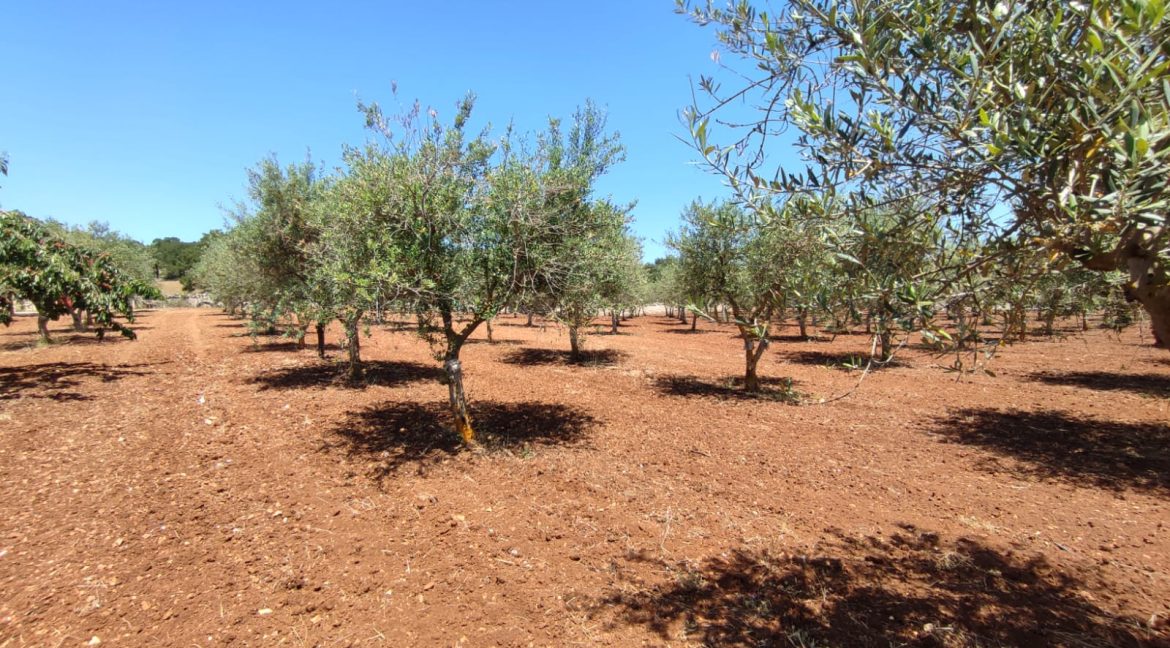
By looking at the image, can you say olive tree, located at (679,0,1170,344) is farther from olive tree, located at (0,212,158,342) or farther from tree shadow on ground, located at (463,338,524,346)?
tree shadow on ground, located at (463,338,524,346)

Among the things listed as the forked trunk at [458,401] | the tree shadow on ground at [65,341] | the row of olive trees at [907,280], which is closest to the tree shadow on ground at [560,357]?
the forked trunk at [458,401]

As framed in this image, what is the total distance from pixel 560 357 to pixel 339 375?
999 cm

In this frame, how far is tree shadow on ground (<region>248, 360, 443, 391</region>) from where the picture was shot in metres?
15.8

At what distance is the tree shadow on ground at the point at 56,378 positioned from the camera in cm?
1338

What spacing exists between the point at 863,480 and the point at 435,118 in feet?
31.4

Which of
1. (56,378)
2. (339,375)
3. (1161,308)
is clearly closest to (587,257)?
(1161,308)

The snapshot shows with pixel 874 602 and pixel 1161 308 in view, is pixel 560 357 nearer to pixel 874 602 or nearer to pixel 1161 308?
pixel 874 602

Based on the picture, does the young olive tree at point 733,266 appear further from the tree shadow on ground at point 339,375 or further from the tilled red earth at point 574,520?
the tree shadow on ground at point 339,375

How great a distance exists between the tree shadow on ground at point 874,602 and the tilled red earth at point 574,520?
0.03m

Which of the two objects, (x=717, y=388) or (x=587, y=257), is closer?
(x=587, y=257)

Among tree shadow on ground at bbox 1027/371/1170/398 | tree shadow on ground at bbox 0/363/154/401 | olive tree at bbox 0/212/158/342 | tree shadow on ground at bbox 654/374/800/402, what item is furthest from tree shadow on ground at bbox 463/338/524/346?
tree shadow on ground at bbox 1027/371/1170/398

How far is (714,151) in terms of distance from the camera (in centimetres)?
380

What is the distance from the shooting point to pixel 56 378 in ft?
51.0

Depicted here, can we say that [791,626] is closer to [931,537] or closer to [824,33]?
[931,537]
